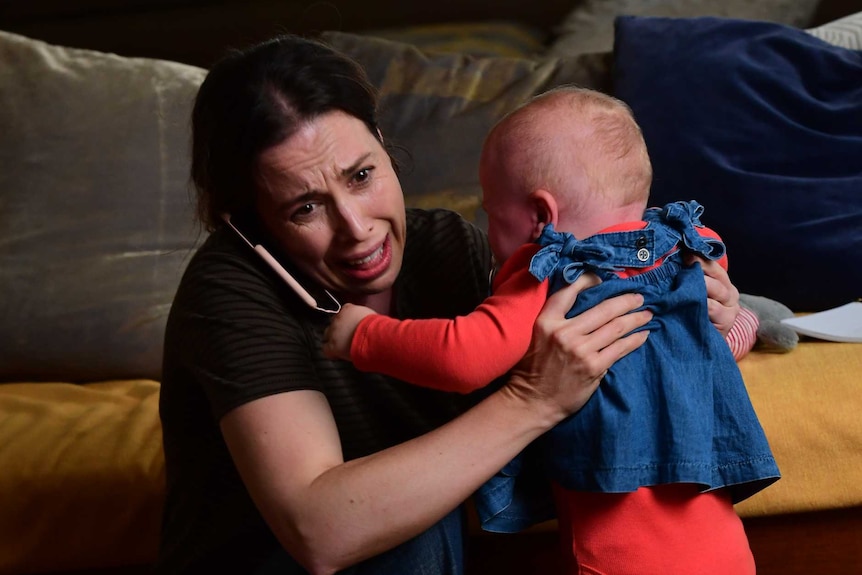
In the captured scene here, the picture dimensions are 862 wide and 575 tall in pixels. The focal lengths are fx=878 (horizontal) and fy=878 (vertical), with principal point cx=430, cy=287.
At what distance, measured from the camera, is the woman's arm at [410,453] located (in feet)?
3.45

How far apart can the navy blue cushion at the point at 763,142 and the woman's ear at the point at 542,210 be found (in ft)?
2.74

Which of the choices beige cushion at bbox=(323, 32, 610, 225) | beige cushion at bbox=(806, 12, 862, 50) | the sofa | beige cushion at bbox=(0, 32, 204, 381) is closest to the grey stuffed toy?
the sofa

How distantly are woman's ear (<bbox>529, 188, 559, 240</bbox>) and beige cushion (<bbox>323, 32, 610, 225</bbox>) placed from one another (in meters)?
0.88

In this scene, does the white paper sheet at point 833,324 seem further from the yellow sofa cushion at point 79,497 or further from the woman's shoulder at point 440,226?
the yellow sofa cushion at point 79,497

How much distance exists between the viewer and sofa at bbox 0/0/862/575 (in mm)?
1579

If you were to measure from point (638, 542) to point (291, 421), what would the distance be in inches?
17.7

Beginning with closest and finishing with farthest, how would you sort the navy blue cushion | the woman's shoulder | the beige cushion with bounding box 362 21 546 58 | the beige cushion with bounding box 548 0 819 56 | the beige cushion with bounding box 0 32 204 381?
the woman's shoulder
the navy blue cushion
the beige cushion with bounding box 0 32 204 381
the beige cushion with bounding box 548 0 819 56
the beige cushion with bounding box 362 21 546 58

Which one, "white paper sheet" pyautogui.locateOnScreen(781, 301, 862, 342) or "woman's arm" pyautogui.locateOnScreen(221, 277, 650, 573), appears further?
"white paper sheet" pyautogui.locateOnScreen(781, 301, 862, 342)

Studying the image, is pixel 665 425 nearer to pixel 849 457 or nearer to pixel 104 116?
pixel 849 457

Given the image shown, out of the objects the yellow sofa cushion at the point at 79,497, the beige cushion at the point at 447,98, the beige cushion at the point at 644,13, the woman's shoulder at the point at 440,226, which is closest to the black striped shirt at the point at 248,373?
the woman's shoulder at the point at 440,226

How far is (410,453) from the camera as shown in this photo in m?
1.09

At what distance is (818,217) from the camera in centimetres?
179

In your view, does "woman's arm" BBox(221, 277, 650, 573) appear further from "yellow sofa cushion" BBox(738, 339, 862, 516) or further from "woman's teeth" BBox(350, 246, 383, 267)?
"yellow sofa cushion" BBox(738, 339, 862, 516)

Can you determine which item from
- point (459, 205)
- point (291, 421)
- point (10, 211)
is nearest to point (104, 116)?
point (10, 211)
